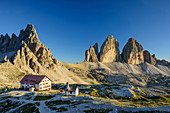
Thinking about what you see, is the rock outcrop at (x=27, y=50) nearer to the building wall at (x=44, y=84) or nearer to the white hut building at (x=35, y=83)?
the white hut building at (x=35, y=83)

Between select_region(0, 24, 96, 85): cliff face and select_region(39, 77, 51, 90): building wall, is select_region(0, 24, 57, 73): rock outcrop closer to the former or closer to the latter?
select_region(0, 24, 96, 85): cliff face

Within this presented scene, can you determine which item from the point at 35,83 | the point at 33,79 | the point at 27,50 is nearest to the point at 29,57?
the point at 27,50

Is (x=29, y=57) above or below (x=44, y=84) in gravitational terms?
above

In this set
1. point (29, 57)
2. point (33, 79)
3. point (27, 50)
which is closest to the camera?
point (33, 79)

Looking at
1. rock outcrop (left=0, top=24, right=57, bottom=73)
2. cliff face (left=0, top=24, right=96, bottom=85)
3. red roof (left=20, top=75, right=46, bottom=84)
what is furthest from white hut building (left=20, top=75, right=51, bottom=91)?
rock outcrop (left=0, top=24, right=57, bottom=73)

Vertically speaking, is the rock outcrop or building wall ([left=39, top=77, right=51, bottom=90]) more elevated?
the rock outcrop

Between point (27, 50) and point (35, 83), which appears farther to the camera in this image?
point (27, 50)

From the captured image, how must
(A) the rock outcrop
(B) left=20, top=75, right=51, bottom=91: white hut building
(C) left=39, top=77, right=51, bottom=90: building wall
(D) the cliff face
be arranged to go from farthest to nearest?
(A) the rock outcrop
(D) the cliff face
(C) left=39, top=77, right=51, bottom=90: building wall
(B) left=20, top=75, right=51, bottom=91: white hut building

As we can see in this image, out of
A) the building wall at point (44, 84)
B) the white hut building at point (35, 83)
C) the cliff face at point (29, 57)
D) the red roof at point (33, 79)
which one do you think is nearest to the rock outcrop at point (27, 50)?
the cliff face at point (29, 57)

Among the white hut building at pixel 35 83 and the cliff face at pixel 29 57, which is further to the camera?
the cliff face at pixel 29 57

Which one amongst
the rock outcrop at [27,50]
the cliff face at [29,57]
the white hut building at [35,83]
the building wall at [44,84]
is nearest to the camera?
the white hut building at [35,83]

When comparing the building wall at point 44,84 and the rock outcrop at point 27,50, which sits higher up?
the rock outcrop at point 27,50

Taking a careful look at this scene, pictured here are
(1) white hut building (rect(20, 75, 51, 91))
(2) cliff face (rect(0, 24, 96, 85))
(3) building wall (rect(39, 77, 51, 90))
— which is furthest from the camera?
(2) cliff face (rect(0, 24, 96, 85))

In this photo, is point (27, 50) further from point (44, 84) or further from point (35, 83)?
point (44, 84)
